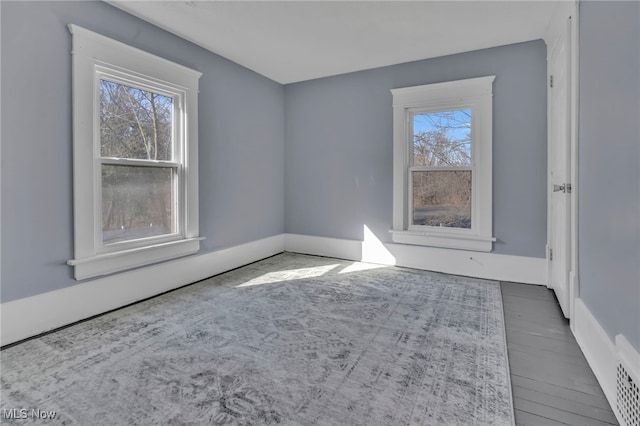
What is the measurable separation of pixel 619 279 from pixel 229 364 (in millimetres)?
1992

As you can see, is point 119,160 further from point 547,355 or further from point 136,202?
point 547,355

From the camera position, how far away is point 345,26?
303cm

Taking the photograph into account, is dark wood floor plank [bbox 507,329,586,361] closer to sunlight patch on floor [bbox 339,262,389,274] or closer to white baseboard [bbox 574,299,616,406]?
white baseboard [bbox 574,299,616,406]

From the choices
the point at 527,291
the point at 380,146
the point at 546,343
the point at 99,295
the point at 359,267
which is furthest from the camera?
the point at 380,146

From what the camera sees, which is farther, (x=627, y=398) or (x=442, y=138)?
(x=442, y=138)

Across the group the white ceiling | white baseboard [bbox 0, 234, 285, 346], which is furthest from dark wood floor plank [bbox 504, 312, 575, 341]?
white baseboard [bbox 0, 234, 285, 346]

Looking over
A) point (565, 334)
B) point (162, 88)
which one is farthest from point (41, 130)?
point (565, 334)

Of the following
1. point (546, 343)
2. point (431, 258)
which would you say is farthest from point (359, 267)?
point (546, 343)

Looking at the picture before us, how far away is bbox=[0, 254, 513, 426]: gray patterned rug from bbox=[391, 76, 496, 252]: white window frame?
0.86m

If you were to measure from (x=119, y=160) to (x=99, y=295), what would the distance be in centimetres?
111

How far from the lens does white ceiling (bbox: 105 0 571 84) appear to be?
2.68 m

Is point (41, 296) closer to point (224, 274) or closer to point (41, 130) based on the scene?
point (41, 130)

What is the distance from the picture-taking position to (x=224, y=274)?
3.75 metres

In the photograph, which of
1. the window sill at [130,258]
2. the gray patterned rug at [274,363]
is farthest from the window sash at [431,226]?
the window sill at [130,258]
